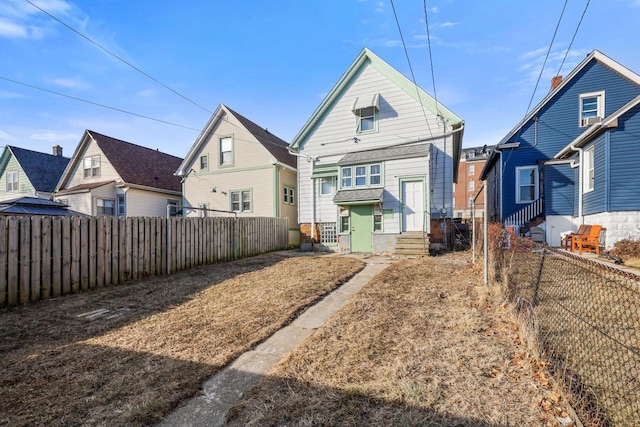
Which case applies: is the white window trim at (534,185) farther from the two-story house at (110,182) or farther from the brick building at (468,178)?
the brick building at (468,178)

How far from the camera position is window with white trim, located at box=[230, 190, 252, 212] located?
18.1m

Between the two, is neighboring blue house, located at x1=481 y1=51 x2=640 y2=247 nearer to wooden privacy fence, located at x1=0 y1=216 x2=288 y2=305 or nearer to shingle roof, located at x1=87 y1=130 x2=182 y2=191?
wooden privacy fence, located at x1=0 y1=216 x2=288 y2=305

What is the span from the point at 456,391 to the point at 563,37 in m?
9.20

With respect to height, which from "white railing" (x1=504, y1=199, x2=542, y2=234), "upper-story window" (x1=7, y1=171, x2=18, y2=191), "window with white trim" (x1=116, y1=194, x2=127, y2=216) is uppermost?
"upper-story window" (x1=7, y1=171, x2=18, y2=191)

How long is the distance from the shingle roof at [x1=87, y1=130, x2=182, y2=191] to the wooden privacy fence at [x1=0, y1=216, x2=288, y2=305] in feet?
39.1

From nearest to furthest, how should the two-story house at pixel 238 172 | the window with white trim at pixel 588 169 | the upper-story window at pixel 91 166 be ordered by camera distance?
the window with white trim at pixel 588 169 → the two-story house at pixel 238 172 → the upper-story window at pixel 91 166

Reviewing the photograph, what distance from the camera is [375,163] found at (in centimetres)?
1374

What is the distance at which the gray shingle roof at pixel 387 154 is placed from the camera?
13.0 metres

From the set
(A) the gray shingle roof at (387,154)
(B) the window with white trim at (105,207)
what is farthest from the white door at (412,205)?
(B) the window with white trim at (105,207)

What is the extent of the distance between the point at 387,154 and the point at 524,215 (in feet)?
27.0

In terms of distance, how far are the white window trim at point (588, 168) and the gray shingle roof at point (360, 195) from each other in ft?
27.8

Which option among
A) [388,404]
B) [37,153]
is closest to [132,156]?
[37,153]

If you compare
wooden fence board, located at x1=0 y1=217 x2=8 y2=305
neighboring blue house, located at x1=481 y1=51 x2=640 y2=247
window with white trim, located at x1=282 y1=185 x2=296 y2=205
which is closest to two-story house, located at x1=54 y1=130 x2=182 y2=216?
window with white trim, located at x1=282 y1=185 x2=296 y2=205

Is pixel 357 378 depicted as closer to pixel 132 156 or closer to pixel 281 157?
pixel 281 157
